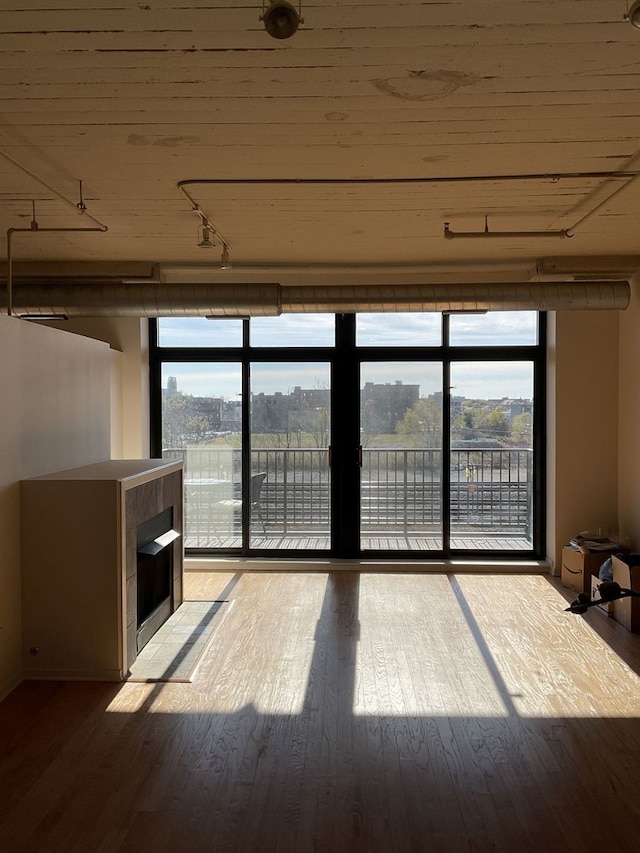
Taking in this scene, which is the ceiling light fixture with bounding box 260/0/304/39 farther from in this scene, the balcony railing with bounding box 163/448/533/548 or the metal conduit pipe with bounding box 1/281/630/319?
the balcony railing with bounding box 163/448/533/548

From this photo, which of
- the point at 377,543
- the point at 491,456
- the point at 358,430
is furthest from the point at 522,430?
the point at 377,543

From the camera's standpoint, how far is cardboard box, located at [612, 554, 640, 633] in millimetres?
4215

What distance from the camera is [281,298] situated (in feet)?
15.5

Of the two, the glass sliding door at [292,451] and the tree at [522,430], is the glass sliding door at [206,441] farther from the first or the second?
the tree at [522,430]

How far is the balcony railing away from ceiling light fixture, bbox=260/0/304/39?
443 centimetres

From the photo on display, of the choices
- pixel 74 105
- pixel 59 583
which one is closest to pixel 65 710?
pixel 59 583

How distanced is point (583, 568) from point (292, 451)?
2732 mm

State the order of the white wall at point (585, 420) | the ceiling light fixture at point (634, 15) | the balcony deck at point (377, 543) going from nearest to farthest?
the ceiling light fixture at point (634, 15) < the white wall at point (585, 420) < the balcony deck at point (377, 543)

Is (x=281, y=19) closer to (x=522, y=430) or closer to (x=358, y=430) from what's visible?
(x=358, y=430)

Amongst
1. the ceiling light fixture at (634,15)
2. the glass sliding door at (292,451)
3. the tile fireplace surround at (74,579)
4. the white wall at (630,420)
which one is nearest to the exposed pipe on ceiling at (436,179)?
the ceiling light fixture at (634,15)

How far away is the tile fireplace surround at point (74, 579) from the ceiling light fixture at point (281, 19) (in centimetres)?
245

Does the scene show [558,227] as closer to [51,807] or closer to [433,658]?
[433,658]

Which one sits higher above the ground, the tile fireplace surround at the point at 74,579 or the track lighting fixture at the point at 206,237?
the track lighting fixture at the point at 206,237

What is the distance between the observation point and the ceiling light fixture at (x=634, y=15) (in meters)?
1.66
